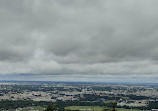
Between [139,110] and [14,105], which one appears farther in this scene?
[14,105]

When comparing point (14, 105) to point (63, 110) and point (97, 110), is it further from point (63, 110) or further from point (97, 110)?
point (97, 110)

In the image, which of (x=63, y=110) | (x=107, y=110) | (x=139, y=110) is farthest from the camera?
(x=139, y=110)

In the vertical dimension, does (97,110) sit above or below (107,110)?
below

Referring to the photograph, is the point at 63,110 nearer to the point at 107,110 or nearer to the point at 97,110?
the point at 97,110

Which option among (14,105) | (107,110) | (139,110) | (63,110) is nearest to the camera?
(107,110)

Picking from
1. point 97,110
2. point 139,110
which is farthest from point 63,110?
point 139,110

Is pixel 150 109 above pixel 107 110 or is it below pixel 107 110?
below

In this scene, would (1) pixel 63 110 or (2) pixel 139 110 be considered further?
(2) pixel 139 110

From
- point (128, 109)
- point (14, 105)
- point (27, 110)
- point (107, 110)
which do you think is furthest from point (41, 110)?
point (107, 110)

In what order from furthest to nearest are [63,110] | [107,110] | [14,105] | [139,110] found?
[14,105] < [139,110] < [63,110] < [107,110]
